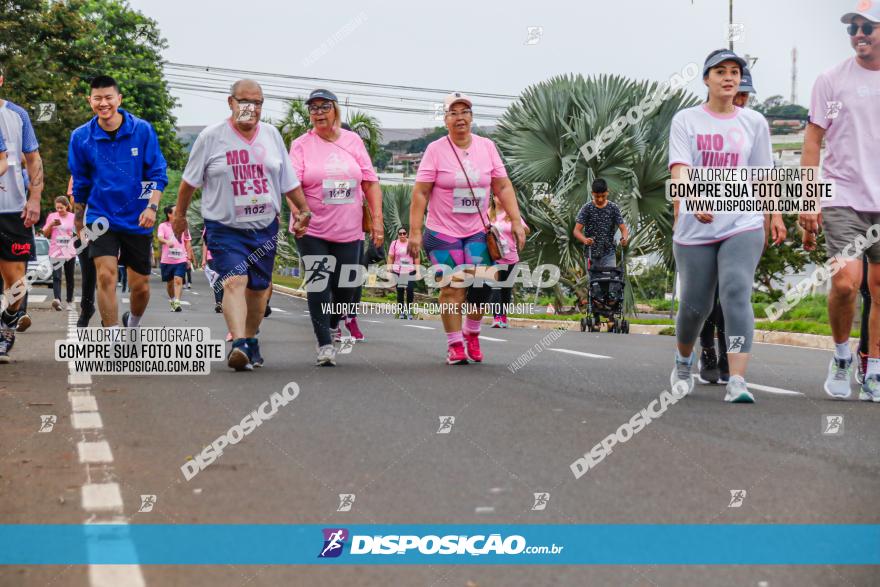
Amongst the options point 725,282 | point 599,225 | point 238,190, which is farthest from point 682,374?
point 599,225

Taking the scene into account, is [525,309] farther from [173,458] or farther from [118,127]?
[173,458]

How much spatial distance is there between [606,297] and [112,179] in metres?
9.23

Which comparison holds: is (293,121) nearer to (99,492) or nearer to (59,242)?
(59,242)

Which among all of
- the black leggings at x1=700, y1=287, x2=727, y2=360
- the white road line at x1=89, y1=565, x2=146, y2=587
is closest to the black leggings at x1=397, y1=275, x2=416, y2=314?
the black leggings at x1=700, y1=287, x2=727, y2=360

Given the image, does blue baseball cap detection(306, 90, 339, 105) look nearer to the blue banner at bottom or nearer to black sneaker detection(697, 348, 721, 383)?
black sneaker detection(697, 348, 721, 383)

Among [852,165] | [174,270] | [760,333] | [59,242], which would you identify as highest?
[852,165]

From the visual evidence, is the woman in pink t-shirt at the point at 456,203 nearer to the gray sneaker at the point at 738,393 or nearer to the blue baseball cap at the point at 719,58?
the blue baseball cap at the point at 719,58

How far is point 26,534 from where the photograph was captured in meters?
3.93

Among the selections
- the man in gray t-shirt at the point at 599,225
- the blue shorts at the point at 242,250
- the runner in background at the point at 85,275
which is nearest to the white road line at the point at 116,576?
the blue shorts at the point at 242,250

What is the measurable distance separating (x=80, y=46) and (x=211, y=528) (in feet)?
134

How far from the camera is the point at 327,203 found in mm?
9602

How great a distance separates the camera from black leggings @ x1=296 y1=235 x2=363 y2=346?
375 inches

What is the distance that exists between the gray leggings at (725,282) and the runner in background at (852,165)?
47 centimetres

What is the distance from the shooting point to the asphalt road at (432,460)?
11.6 ft
